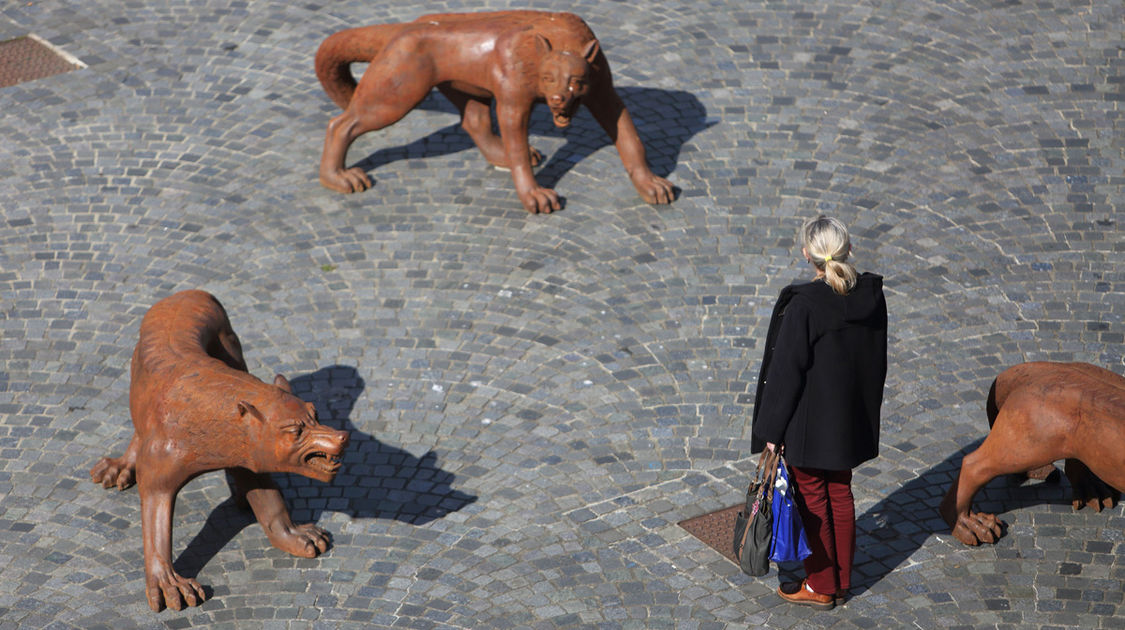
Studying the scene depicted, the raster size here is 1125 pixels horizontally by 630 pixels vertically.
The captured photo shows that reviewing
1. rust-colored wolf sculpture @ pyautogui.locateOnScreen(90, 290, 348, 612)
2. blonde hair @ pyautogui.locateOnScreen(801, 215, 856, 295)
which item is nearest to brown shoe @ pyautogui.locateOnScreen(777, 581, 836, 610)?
blonde hair @ pyautogui.locateOnScreen(801, 215, 856, 295)

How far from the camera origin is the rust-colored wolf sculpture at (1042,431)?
691 centimetres

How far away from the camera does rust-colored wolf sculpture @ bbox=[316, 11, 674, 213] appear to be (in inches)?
404

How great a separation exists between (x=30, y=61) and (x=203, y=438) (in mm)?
7423

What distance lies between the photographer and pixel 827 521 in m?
6.90

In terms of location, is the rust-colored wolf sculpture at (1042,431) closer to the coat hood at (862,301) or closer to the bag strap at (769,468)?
the coat hood at (862,301)

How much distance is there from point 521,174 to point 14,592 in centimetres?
508

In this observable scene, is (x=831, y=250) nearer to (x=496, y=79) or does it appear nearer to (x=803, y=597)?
(x=803, y=597)

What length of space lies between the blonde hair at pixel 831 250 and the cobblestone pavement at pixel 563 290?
1914mm

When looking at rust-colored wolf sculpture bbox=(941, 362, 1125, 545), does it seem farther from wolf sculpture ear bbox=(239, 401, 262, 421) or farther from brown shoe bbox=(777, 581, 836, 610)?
wolf sculpture ear bbox=(239, 401, 262, 421)

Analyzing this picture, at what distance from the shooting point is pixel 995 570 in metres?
7.37

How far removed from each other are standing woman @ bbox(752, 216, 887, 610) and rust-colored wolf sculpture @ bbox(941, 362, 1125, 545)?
93cm

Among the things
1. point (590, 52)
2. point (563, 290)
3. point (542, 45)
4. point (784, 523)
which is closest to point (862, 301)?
point (784, 523)

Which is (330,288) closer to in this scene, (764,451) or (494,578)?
(494,578)

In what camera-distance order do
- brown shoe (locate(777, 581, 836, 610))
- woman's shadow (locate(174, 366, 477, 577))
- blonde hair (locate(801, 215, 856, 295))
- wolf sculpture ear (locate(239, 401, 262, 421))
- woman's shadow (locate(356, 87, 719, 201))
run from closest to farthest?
1. blonde hair (locate(801, 215, 856, 295))
2. wolf sculpture ear (locate(239, 401, 262, 421))
3. brown shoe (locate(777, 581, 836, 610))
4. woman's shadow (locate(174, 366, 477, 577))
5. woman's shadow (locate(356, 87, 719, 201))
